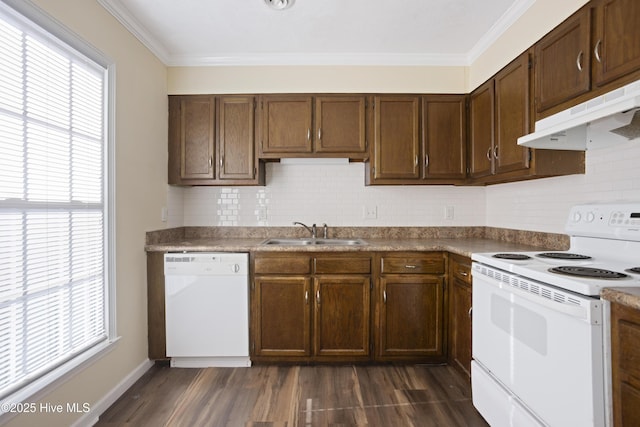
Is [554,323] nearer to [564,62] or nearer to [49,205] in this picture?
[564,62]

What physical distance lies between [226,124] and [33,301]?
182cm

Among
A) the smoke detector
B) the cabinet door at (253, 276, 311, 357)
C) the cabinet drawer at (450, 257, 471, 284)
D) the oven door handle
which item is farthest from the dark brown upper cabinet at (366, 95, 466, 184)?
the oven door handle

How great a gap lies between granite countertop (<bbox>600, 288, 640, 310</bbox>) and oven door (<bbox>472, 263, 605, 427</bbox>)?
43 mm

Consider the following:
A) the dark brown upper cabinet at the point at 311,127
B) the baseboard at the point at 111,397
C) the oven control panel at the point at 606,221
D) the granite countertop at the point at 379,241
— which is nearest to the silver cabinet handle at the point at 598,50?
the oven control panel at the point at 606,221

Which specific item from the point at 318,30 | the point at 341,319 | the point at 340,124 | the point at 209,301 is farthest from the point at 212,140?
the point at 341,319

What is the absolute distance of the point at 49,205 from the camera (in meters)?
1.55

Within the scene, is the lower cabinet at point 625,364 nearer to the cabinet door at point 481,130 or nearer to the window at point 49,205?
the cabinet door at point 481,130

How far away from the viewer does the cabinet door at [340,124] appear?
107 inches

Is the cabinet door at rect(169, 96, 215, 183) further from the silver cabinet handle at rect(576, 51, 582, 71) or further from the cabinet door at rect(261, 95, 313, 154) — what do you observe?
the silver cabinet handle at rect(576, 51, 582, 71)

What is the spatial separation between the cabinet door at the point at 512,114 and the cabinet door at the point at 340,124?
103 centimetres

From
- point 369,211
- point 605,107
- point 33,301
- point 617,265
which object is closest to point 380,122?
point 369,211

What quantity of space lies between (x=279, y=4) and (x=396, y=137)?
4.44ft

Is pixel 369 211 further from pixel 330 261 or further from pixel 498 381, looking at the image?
pixel 498 381

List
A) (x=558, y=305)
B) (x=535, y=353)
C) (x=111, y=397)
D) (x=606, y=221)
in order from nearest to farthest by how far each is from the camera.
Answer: (x=558, y=305)
(x=535, y=353)
(x=606, y=221)
(x=111, y=397)
